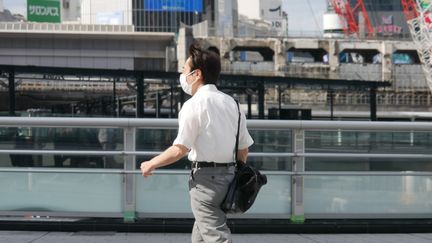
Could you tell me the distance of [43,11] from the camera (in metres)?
107

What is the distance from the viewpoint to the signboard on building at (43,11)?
347ft

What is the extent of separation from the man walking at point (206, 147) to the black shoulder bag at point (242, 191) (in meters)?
0.04

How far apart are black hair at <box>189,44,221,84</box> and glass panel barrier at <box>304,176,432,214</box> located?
3.89m

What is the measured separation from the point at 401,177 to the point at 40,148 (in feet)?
15.3

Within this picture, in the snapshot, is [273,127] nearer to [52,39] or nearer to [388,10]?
[52,39]

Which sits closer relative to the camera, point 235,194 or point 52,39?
point 235,194

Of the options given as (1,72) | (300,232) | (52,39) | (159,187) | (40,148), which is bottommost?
(300,232)

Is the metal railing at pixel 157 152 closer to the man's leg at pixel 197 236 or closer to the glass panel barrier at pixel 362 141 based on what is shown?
the glass panel barrier at pixel 362 141

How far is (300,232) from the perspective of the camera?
8.00 metres

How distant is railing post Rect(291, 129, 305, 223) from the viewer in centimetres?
804

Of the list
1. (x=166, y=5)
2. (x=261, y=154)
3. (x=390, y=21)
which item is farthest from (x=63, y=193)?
(x=390, y=21)

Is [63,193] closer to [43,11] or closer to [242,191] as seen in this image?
[242,191]

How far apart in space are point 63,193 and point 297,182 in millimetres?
2963

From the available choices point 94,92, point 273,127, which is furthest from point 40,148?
point 94,92
